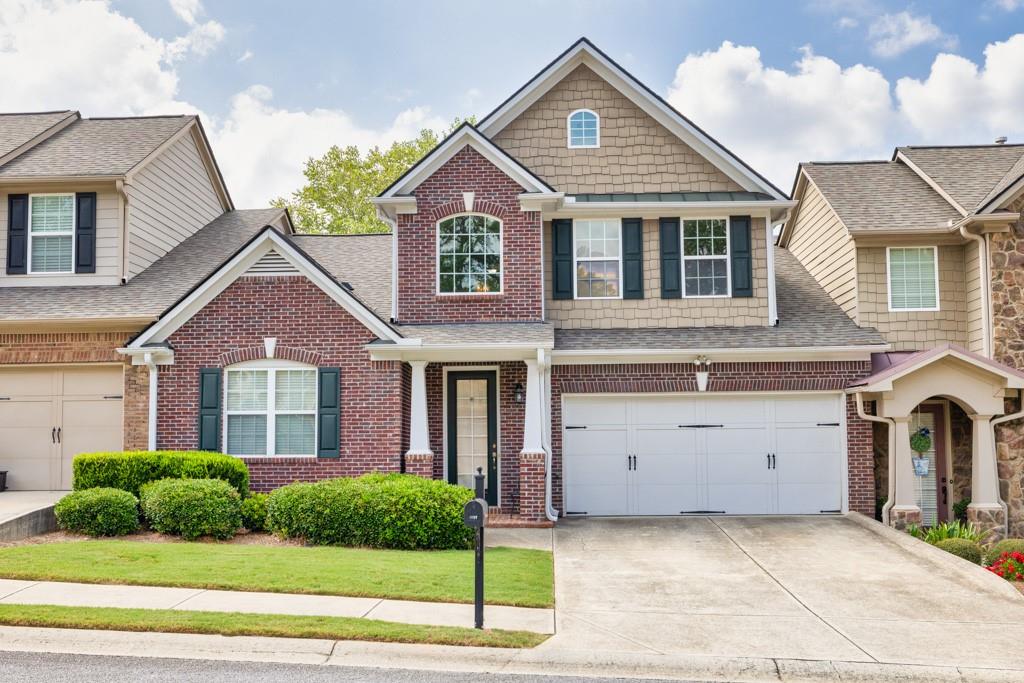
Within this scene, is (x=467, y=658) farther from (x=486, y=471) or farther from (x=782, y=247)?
(x=782, y=247)

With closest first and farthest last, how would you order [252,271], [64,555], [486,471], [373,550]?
[64,555], [373,550], [252,271], [486,471]

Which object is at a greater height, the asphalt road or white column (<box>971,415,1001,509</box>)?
white column (<box>971,415,1001,509</box>)

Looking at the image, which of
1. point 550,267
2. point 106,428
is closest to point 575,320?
point 550,267

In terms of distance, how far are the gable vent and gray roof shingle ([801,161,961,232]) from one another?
392 inches

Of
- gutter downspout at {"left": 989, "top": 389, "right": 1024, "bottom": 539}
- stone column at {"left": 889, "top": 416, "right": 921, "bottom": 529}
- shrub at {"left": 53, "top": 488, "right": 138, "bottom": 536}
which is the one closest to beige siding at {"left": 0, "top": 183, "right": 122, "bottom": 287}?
shrub at {"left": 53, "top": 488, "right": 138, "bottom": 536}

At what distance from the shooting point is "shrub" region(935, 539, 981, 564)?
40.6 feet

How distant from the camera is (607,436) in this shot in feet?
50.6

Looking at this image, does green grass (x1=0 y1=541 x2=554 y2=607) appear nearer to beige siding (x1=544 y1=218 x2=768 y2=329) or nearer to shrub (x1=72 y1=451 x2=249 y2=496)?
shrub (x1=72 y1=451 x2=249 y2=496)

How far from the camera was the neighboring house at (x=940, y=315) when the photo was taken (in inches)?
559

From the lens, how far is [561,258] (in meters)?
16.1

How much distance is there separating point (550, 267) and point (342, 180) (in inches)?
755

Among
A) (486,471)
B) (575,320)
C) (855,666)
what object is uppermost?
(575,320)

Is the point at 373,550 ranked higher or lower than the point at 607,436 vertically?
lower

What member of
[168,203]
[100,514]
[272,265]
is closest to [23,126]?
[168,203]
